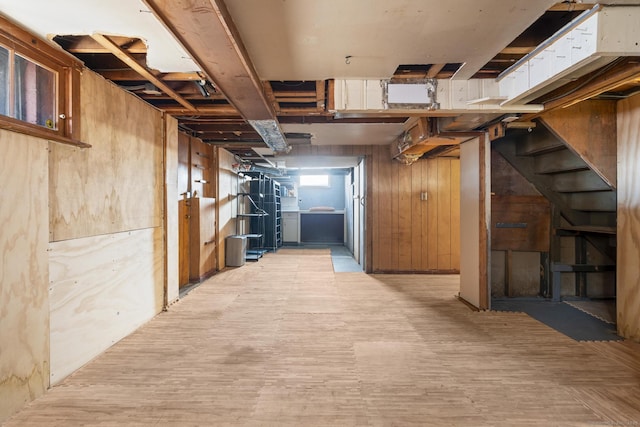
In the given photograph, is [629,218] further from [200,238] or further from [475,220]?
[200,238]

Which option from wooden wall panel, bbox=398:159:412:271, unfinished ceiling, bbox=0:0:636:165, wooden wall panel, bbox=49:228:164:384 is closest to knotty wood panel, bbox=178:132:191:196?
wooden wall panel, bbox=49:228:164:384

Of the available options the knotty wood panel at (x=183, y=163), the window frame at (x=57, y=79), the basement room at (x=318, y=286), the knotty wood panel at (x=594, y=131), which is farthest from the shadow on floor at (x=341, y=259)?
the window frame at (x=57, y=79)

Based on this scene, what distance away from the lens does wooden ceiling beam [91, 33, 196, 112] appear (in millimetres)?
1740

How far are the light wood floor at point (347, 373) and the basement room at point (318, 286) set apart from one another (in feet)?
Result: 0.05

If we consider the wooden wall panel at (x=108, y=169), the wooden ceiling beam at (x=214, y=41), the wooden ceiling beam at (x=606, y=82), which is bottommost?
the wooden wall panel at (x=108, y=169)

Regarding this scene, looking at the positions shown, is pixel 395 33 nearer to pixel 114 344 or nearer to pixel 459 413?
pixel 459 413

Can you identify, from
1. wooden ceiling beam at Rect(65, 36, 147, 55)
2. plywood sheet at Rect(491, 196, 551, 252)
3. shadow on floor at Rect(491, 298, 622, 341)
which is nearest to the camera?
wooden ceiling beam at Rect(65, 36, 147, 55)

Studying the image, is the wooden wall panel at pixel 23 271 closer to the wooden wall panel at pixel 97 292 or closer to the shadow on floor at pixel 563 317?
the wooden wall panel at pixel 97 292

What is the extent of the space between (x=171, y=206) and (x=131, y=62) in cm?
159

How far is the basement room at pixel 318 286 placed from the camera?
1.55 metres

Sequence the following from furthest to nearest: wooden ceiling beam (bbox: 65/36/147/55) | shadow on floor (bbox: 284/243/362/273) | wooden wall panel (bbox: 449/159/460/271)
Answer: shadow on floor (bbox: 284/243/362/273) → wooden wall panel (bbox: 449/159/460/271) → wooden ceiling beam (bbox: 65/36/147/55)

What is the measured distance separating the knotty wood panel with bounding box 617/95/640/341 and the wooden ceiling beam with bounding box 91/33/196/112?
152 inches

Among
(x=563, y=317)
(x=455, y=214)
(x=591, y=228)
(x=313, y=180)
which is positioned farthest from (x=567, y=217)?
(x=313, y=180)

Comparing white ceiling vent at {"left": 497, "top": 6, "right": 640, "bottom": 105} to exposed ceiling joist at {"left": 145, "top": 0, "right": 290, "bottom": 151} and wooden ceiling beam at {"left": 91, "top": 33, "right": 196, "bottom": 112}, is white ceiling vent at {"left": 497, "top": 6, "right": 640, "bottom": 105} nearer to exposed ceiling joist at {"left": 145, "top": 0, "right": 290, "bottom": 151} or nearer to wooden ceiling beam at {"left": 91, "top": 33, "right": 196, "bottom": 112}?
exposed ceiling joist at {"left": 145, "top": 0, "right": 290, "bottom": 151}
